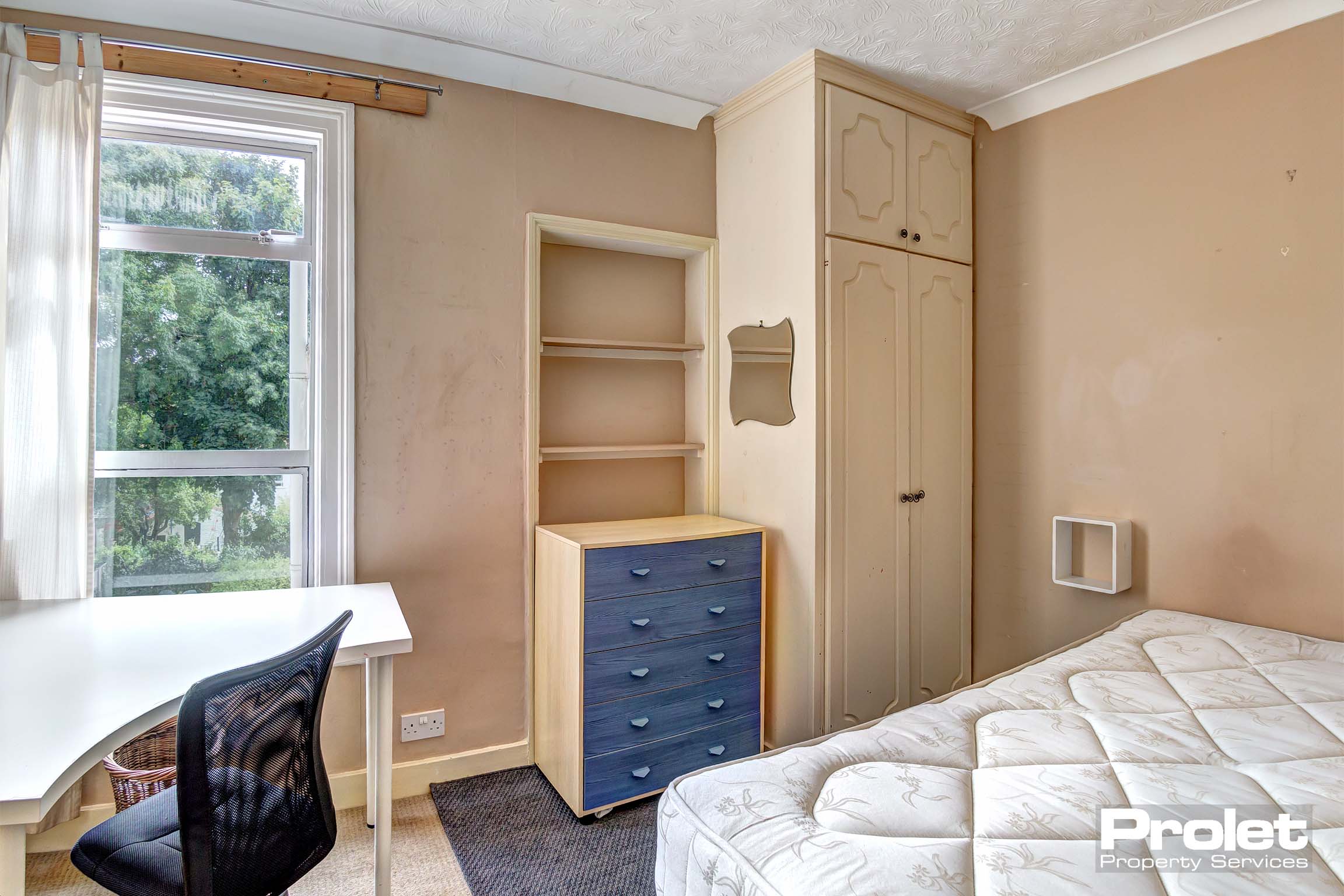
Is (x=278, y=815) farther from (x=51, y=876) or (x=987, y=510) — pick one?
(x=987, y=510)

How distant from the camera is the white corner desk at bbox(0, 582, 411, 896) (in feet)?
3.42

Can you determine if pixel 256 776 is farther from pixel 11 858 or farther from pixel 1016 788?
pixel 1016 788

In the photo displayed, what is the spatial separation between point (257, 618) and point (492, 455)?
0.94 meters

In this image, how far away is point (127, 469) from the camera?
2139mm

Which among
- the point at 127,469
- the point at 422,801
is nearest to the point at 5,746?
the point at 127,469

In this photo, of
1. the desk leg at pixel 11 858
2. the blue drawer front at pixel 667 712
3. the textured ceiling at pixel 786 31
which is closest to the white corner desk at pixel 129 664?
the desk leg at pixel 11 858

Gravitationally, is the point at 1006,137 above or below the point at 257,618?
above

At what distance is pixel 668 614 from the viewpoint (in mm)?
2357

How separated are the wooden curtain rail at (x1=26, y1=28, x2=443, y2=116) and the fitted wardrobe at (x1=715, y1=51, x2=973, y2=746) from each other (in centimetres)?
127

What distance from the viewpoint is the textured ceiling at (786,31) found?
7.08 ft

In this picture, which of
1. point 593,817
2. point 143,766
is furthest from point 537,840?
point 143,766

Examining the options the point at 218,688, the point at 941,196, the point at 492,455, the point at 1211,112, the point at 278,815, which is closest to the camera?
the point at 218,688

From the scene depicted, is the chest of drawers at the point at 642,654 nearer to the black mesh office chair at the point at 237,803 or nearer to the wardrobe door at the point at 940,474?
the wardrobe door at the point at 940,474

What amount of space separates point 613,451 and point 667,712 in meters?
0.97
